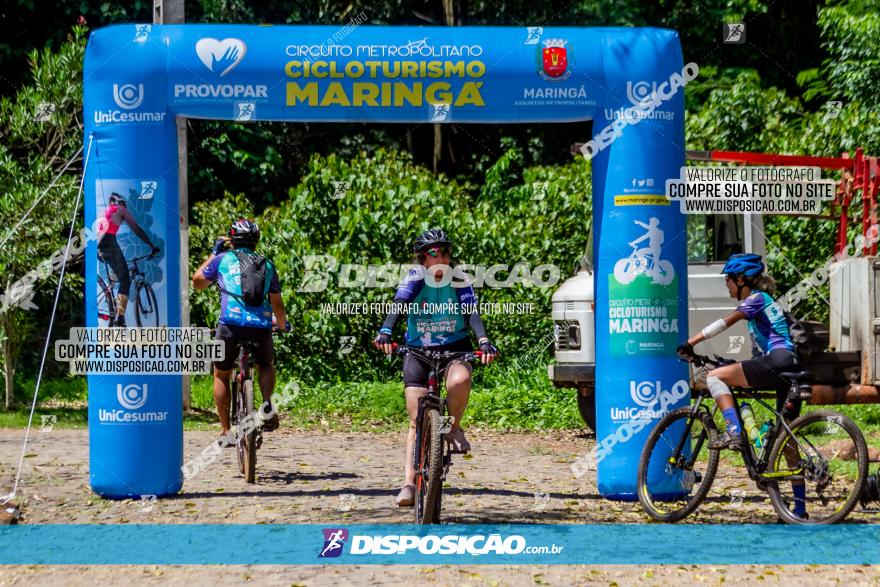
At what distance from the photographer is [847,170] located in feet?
47.9

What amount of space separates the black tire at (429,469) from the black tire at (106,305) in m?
2.82

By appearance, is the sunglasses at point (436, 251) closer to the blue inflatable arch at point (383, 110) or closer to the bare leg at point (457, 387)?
the bare leg at point (457, 387)

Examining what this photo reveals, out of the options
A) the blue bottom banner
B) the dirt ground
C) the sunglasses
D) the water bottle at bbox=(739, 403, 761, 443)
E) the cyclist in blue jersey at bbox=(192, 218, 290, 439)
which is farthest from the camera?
the cyclist in blue jersey at bbox=(192, 218, 290, 439)

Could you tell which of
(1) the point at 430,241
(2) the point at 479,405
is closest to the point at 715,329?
(1) the point at 430,241

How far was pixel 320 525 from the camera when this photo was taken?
8.55 metres

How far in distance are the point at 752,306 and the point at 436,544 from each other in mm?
2760

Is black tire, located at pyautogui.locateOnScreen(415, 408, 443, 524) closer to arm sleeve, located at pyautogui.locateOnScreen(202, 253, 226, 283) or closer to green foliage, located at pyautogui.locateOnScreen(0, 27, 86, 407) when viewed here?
→ arm sleeve, located at pyautogui.locateOnScreen(202, 253, 226, 283)

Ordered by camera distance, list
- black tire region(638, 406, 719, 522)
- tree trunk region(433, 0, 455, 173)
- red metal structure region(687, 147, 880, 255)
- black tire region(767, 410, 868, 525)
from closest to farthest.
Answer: black tire region(767, 410, 868, 525) < black tire region(638, 406, 719, 522) < red metal structure region(687, 147, 880, 255) < tree trunk region(433, 0, 455, 173)

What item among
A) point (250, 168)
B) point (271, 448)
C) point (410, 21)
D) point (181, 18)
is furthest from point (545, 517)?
point (410, 21)

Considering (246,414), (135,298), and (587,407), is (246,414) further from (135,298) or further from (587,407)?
(587,407)

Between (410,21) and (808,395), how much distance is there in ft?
72.5

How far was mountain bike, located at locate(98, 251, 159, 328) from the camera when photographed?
976 cm

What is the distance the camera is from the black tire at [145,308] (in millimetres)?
9797

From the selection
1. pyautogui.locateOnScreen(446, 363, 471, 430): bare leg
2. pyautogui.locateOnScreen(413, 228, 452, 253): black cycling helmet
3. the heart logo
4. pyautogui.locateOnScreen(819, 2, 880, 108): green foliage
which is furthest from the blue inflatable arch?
pyautogui.locateOnScreen(819, 2, 880, 108): green foliage
